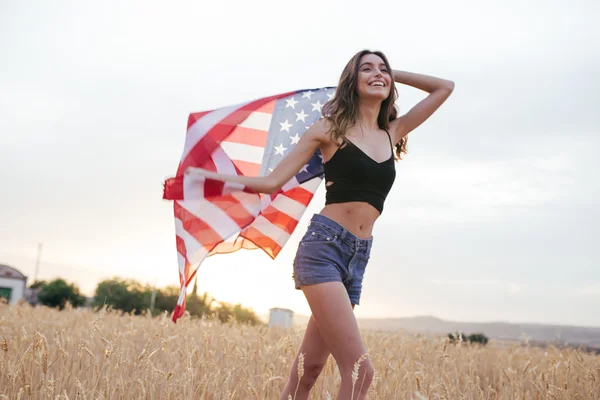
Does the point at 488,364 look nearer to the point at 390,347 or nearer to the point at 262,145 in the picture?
the point at 390,347

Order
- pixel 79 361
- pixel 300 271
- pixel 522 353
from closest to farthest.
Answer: pixel 300 271
pixel 79 361
pixel 522 353

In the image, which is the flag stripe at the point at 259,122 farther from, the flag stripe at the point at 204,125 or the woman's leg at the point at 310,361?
the woman's leg at the point at 310,361

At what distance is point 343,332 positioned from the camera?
3.17m

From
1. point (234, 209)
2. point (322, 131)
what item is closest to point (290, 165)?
point (322, 131)

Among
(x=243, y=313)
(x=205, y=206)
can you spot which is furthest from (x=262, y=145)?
(x=243, y=313)

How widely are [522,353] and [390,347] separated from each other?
2.97 m

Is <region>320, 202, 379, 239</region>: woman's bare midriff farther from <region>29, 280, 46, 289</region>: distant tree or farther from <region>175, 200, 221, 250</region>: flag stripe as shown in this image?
<region>29, 280, 46, 289</region>: distant tree

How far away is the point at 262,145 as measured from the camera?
5.18 metres

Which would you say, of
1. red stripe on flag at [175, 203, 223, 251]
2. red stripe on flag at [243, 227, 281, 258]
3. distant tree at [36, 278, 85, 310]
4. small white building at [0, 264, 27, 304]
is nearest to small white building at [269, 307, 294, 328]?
red stripe on flag at [243, 227, 281, 258]

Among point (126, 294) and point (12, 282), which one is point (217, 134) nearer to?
point (126, 294)

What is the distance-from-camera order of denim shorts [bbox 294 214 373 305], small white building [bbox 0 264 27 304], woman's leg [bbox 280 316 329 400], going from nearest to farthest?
denim shorts [bbox 294 214 373 305] < woman's leg [bbox 280 316 329 400] < small white building [bbox 0 264 27 304]

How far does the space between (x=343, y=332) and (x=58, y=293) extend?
4479 centimetres

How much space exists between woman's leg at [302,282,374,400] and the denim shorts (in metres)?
0.07

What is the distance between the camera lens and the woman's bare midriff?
3.45 meters
